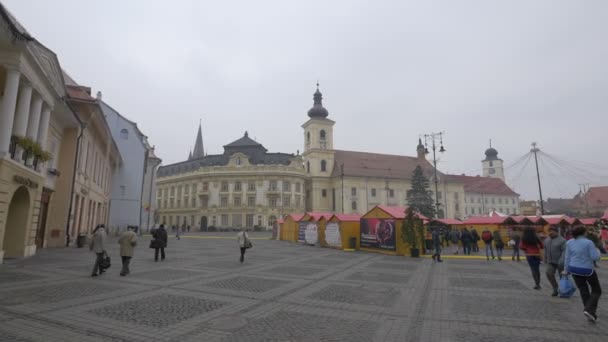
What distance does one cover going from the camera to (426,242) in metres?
20.8

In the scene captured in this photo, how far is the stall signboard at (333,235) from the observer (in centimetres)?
2445

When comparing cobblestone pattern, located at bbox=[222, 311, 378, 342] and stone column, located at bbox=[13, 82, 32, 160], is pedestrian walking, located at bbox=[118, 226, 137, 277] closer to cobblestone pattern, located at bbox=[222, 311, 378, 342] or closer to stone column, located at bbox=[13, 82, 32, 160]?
stone column, located at bbox=[13, 82, 32, 160]

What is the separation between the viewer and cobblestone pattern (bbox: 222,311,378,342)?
517cm

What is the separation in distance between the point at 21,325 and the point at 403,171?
3331 inches

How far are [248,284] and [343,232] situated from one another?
15200mm

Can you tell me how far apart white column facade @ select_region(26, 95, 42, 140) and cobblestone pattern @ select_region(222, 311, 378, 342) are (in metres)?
13.9

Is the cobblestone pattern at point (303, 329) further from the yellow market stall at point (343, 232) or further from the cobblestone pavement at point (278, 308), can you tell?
the yellow market stall at point (343, 232)

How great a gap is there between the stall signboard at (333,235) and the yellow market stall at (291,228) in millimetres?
6018

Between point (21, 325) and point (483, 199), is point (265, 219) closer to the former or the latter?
point (21, 325)

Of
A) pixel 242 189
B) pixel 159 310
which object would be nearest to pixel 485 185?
pixel 242 189

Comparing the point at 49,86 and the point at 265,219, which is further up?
the point at 49,86

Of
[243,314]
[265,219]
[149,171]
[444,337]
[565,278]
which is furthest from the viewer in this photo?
[265,219]

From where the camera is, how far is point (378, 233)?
21.7 m

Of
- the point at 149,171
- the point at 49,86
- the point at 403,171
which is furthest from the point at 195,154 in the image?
the point at 49,86
